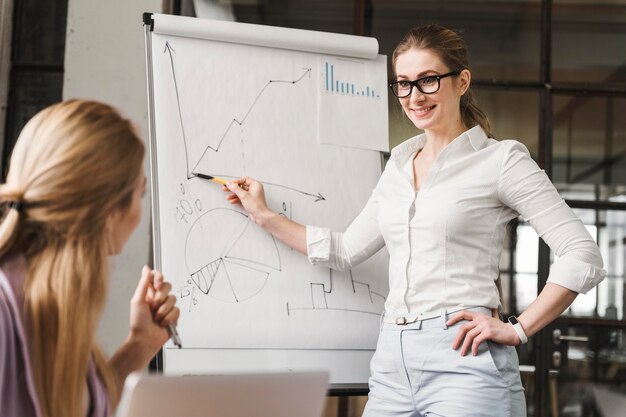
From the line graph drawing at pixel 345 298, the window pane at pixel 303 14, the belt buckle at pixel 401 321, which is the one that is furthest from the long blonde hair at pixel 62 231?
the window pane at pixel 303 14

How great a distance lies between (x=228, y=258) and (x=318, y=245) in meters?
0.24

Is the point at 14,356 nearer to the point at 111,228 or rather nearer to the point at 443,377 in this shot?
→ the point at 111,228

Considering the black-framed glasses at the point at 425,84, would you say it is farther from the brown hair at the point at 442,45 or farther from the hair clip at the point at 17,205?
the hair clip at the point at 17,205

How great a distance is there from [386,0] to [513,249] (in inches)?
45.1

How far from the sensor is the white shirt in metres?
1.71

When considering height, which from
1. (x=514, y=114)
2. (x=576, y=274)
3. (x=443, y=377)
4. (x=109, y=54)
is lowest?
(x=443, y=377)

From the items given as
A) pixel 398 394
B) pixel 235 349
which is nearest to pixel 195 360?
pixel 235 349

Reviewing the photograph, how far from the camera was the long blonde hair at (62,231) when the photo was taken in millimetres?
973

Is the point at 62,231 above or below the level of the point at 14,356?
above

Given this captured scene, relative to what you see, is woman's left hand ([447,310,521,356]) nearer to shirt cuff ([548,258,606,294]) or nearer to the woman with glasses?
the woman with glasses

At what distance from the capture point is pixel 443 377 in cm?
169

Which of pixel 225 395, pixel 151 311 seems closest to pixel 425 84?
pixel 151 311

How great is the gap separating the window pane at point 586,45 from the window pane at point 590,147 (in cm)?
10

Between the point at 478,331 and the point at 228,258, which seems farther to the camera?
the point at 228,258
